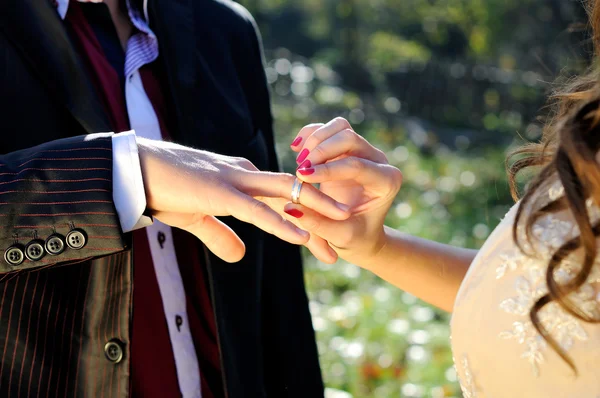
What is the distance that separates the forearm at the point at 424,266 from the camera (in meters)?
1.96

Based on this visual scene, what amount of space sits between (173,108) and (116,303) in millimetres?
651

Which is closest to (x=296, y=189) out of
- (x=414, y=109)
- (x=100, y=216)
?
(x=100, y=216)

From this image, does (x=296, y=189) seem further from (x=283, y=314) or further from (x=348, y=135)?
(x=283, y=314)

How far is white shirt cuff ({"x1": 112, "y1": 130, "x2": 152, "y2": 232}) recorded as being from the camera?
154 centimetres

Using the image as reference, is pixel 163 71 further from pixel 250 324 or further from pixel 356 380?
pixel 356 380

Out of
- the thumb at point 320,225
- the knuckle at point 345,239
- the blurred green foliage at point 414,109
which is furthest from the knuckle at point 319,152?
the blurred green foliage at point 414,109

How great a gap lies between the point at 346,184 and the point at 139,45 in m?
0.79

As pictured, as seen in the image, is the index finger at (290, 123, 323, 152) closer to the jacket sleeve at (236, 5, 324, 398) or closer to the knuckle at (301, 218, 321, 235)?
the knuckle at (301, 218, 321, 235)

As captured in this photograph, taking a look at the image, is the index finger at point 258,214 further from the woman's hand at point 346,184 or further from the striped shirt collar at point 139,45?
the striped shirt collar at point 139,45

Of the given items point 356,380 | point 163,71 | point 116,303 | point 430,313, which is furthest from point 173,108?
point 430,313

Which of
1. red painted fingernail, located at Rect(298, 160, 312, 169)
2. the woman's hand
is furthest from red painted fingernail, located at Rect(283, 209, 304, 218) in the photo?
red painted fingernail, located at Rect(298, 160, 312, 169)

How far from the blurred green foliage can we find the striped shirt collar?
1.23 metres

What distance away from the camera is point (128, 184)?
1548 millimetres

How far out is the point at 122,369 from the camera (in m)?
1.75
